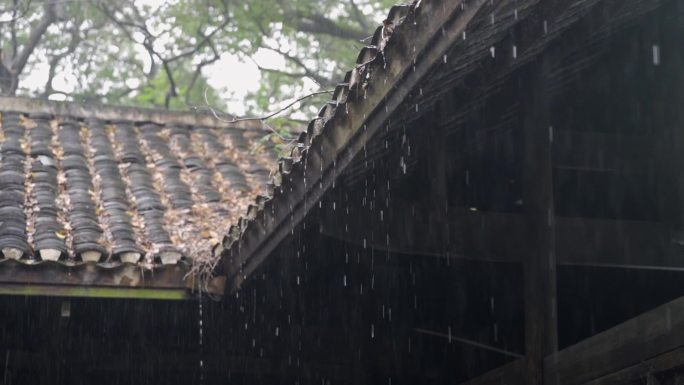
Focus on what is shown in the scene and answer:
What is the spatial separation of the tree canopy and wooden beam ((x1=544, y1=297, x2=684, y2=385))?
869 centimetres

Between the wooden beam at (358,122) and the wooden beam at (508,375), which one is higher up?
the wooden beam at (358,122)

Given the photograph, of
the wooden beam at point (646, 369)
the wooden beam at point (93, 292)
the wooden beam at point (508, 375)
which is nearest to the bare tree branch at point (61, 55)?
the wooden beam at point (93, 292)

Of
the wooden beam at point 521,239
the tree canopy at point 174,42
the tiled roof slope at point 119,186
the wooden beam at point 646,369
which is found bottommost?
the wooden beam at point 646,369

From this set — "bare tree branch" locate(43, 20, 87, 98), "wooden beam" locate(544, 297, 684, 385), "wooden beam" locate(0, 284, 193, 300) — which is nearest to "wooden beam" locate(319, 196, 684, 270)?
"wooden beam" locate(544, 297, 684, 385)

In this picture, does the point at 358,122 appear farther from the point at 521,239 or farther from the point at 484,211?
the point at 484,211

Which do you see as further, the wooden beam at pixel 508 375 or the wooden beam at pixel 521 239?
the wooden beam at pixel 521 239

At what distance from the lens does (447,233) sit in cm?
524

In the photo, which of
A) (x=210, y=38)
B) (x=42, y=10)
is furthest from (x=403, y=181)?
(x=42, y=10)

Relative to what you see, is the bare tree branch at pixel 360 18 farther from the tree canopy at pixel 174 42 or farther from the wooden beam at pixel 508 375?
the wooden beam at pixel 508 375

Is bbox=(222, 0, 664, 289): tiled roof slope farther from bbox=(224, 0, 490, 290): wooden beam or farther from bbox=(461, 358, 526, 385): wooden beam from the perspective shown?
bbox=(461, 358, 526, 385): wooden beam

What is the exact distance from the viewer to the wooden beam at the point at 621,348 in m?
3.85

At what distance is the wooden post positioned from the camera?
464 centimetres

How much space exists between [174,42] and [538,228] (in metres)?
12.3

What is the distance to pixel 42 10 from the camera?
1689 centimetres
